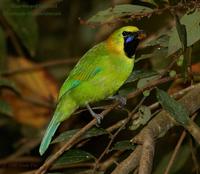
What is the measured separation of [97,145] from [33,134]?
0.65 m

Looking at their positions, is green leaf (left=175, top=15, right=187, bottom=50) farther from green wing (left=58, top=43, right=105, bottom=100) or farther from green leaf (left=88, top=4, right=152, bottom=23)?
green wing (left=58, top=43, right=105, bottom=100)

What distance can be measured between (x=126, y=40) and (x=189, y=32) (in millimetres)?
696

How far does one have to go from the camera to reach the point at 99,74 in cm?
349

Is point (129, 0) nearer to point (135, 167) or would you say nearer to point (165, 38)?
point (165, 38)

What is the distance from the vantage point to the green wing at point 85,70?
353 centimetres

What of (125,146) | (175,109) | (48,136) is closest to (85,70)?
(48,136)

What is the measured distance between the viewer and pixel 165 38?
320cm

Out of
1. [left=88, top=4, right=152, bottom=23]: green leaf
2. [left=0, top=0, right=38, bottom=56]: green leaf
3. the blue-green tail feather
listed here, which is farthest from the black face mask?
[left=0, top=0, right=38, bottom=56]: green leaf

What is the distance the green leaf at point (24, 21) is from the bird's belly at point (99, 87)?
3.02 feet

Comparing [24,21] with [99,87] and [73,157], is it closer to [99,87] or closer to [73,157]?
[99,87]

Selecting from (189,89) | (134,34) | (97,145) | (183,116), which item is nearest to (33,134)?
(97,145)

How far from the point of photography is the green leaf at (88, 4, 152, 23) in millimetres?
2968

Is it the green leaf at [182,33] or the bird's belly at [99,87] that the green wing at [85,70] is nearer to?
the bird's belly at [99,87]

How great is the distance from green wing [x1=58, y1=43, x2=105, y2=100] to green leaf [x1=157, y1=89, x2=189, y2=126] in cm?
84
